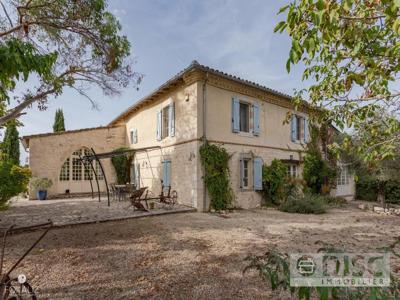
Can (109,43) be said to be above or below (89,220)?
above

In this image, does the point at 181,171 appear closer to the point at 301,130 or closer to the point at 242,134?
the point at 242,134

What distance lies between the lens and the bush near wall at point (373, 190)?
14062 mm

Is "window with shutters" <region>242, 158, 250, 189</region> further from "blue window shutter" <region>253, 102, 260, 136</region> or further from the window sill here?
"blue window shutter" <region>253, 102, 260, 136</region>

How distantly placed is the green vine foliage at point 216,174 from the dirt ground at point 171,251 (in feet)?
4.03

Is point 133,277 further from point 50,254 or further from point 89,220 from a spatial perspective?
point 89,220

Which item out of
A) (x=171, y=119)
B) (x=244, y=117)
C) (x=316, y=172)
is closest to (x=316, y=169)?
(x=316, y=172)

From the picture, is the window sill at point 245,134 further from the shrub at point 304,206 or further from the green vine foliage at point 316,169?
the green vine foliage at point 316,169

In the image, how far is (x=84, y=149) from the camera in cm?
1533

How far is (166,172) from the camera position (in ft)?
36.3

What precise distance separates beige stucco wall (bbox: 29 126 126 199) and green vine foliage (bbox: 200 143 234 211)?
9.03m

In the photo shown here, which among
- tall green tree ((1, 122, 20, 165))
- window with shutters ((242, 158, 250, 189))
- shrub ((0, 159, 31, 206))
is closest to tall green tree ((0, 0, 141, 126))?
shrub ((0, 159, 31, 206))

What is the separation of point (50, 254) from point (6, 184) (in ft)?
11.3

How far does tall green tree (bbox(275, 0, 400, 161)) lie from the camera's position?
6.66 ft

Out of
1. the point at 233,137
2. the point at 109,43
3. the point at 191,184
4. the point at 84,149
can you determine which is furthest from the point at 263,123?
the point at 84,149
